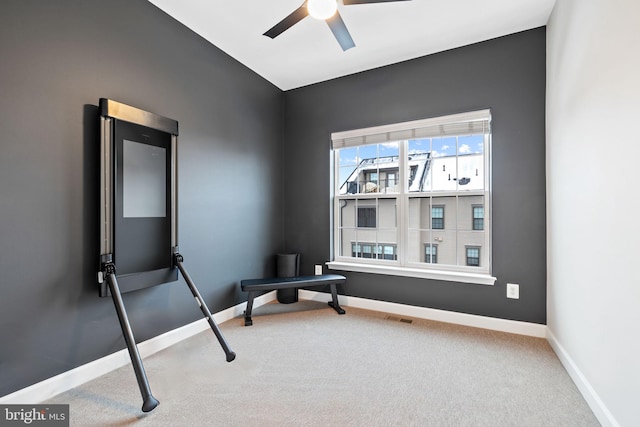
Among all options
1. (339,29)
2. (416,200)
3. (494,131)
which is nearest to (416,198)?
(416,200)

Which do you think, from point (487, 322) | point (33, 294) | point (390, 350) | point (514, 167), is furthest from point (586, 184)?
point (33, 294)

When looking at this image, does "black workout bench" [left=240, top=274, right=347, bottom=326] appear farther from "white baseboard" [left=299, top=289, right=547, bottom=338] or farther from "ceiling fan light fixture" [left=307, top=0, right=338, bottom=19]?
"ceiling fan light fixture" [left=307, top=0, right=338, bottom=19]

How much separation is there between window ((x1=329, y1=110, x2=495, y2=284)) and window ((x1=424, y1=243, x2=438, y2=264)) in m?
0.01

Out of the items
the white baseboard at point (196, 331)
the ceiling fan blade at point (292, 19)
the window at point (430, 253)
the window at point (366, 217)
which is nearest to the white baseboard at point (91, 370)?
the white baseboard at point (196, 331)

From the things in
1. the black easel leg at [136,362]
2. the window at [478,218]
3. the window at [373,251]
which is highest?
the window at [478,218]

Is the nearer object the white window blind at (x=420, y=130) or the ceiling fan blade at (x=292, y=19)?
the ceiling fan blade at (x=292, y=19)

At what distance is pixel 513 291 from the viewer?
2.66 meters

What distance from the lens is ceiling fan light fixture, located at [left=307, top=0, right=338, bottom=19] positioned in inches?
69.9

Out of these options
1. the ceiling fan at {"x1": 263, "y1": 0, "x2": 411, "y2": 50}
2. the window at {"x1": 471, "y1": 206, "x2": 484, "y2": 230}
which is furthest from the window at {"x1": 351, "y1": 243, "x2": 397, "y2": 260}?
the ceiling fan at {"x1": 263, "y1": 0, "x2": 411, "y2": 50}

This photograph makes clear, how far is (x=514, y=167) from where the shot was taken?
2.66m

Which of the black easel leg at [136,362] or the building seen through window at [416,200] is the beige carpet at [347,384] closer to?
the black easel leg at [136,362]

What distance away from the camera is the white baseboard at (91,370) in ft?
5.29

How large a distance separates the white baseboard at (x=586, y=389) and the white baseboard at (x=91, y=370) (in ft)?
9.52

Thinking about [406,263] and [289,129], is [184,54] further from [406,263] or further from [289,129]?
[406,263]
